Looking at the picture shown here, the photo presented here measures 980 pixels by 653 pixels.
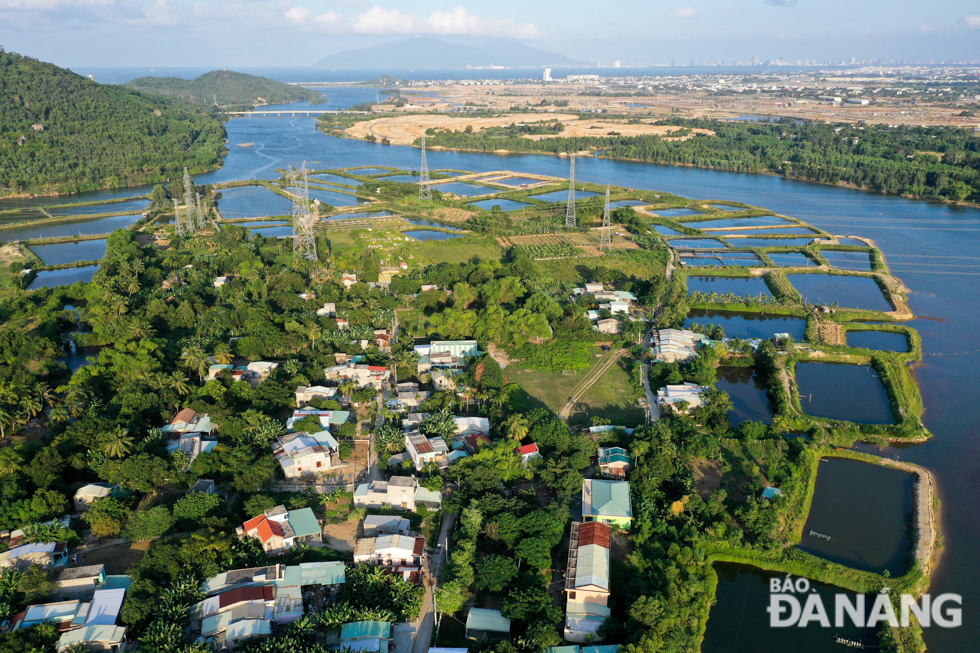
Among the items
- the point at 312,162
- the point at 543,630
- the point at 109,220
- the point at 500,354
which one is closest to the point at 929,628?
the point at 543,630

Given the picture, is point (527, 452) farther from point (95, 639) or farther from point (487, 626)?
point (95, 639)

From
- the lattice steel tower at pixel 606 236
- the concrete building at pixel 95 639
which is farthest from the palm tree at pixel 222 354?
the lattice steel tower at pixel 606 236

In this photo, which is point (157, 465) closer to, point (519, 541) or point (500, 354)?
point (519, 541)

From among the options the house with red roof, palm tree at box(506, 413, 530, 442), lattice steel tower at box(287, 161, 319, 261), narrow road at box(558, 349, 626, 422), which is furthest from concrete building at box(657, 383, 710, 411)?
lattice steel tower at box(287, 161, 319, 261)

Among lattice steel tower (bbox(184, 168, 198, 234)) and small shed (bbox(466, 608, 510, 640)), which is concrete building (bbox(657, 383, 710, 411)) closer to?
small shed (bbox(466, 608, 510, 640))

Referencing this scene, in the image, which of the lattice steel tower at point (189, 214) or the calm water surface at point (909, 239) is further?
the lattice steel tower at point (189, 214)

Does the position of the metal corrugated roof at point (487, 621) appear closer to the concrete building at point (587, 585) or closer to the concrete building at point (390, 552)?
the concrete building at point (587, 585)

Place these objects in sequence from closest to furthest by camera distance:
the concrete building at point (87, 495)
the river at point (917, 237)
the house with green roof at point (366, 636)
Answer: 1. the house with green roof at point (366, 636)
2. the concrete building at point (87, 495)
3. the river at point (917, 237)
